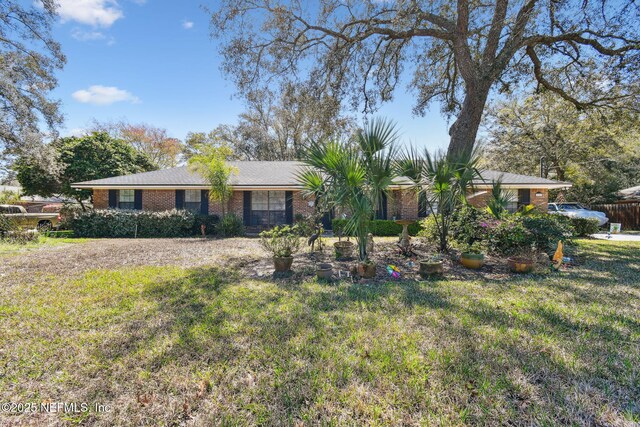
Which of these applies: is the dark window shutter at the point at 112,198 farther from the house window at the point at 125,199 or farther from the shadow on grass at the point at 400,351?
the shadow on grass at the point at 400,351

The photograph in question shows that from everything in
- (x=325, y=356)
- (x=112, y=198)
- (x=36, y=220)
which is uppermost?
(x=112, y=198)

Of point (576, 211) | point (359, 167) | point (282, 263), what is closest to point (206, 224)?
point (282, 263)

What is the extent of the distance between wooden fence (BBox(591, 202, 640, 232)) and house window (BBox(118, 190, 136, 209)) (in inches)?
1157

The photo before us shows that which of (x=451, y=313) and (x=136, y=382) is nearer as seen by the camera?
(x=136, y=382)

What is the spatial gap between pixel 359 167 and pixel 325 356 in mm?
3458

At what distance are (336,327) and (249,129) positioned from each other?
31313mm

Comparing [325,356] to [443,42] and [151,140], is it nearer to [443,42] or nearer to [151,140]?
[443,42]

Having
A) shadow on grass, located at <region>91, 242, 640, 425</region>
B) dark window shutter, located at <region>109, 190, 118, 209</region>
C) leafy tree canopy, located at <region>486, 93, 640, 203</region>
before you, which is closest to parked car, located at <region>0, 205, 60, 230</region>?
dark window shutter, located at <region>109, 190, 118, 209</region>

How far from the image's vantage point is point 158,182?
14.9 meters

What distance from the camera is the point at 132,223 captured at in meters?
13.4

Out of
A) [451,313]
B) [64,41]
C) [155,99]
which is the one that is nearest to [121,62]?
[64,41]

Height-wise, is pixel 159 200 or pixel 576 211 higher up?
pixel 159 200

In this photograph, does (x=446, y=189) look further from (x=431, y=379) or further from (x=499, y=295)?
(x=431, y=379)

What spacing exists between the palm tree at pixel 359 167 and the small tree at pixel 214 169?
29.5 feet
